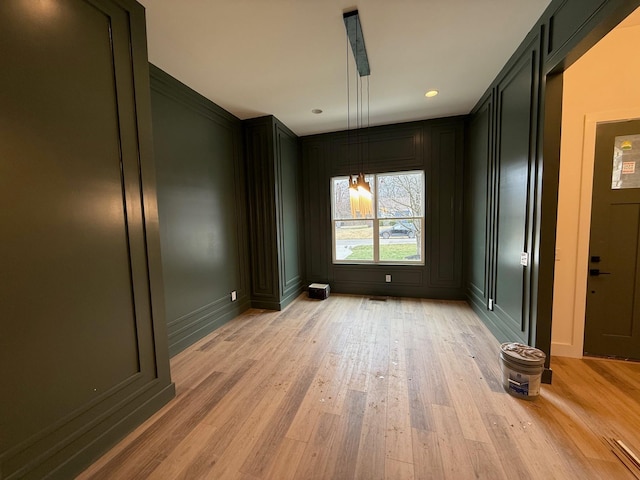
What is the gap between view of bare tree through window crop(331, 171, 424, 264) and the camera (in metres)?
4.28

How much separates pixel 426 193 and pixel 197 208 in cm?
345

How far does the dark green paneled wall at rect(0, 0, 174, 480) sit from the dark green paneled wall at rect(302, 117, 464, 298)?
3.09m

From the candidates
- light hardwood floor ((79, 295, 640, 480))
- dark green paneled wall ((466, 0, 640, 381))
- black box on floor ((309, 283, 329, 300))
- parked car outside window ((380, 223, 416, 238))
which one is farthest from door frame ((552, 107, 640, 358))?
black box on floor ((309, 283, 329, 300))

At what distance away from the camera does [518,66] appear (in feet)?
7.52

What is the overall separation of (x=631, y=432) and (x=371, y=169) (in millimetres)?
3852

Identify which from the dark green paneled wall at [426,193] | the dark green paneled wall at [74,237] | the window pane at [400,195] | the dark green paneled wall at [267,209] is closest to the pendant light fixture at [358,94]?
the dark green paneled wall at [426,193]

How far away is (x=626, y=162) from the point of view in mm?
2223

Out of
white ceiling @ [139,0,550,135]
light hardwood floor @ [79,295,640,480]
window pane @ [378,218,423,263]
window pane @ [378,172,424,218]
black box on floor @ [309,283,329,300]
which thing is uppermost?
white ceiling @ [139,0,550,135]

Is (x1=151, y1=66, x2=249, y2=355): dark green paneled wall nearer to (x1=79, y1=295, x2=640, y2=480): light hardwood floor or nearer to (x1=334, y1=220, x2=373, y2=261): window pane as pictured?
(x1=79, y1=295, x2=640, y2=480): light hardwood floor

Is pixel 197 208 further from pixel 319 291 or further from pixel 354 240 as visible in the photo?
pixel 354 240

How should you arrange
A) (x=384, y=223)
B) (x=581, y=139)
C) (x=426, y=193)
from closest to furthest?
(x=581, y=139), (x=426, y=193), (x=384, y=223)

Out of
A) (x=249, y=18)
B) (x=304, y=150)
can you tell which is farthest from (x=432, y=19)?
(x=304, y=150)

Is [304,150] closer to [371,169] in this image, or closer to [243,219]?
[371,169]

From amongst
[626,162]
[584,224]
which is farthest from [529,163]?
[626,162]
